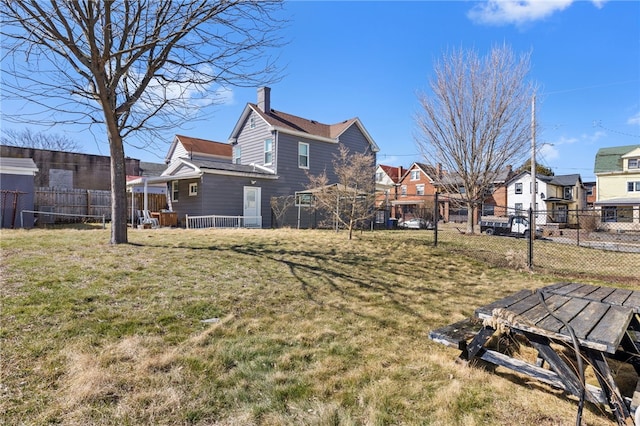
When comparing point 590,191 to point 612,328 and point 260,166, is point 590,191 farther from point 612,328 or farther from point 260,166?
point 612,328

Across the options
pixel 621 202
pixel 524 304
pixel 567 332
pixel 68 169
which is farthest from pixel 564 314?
pixel 621 202

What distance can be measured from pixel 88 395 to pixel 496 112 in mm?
15796

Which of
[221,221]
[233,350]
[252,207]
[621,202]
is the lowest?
[233,350]

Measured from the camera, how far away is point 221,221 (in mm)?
15281

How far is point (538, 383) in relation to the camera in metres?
2.71

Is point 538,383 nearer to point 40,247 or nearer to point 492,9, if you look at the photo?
point 40,247

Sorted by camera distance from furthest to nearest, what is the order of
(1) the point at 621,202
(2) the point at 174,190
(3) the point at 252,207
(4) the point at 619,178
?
(4) the point at 619,178 < (1) the point at 621,202 < (2) the point at 174,190 < (3) the point at 252,207

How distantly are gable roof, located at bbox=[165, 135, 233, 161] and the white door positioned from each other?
9833 millimetres

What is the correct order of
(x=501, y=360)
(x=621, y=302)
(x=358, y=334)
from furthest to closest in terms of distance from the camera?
(x=358, y=334) < (x=621, y=302) < (x=501, y=360)

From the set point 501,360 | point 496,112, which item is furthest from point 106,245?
point 496,112

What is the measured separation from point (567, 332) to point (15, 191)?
16583mm

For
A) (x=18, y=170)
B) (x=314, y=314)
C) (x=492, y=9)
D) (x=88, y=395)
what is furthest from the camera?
(x=18, y=170)

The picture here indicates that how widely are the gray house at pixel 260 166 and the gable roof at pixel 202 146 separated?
5.41m

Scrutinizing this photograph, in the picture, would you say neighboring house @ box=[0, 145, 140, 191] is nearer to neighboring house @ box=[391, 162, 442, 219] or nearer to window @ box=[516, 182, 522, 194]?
neighboring house @ box=[391, 162, 442, 219]
